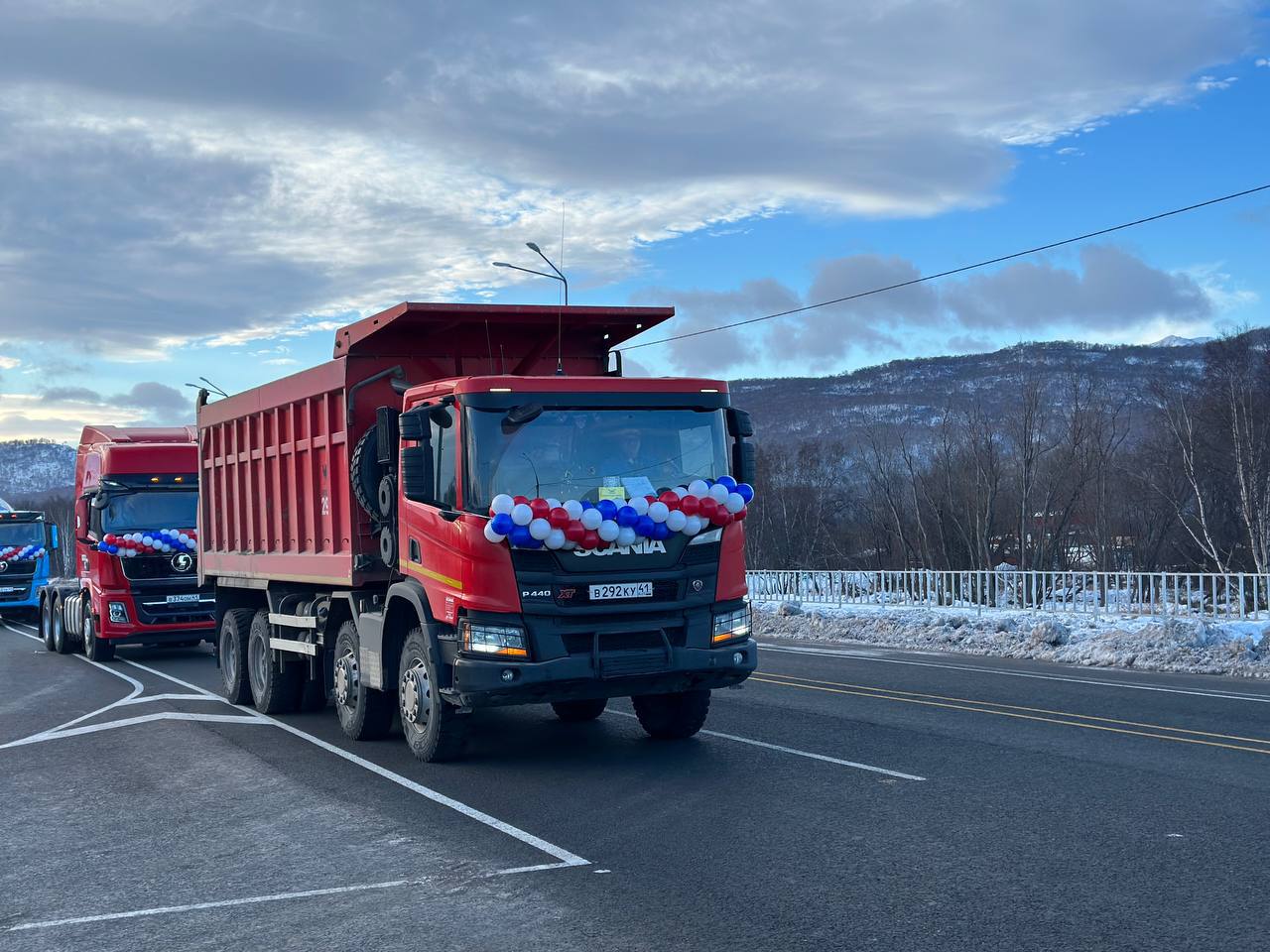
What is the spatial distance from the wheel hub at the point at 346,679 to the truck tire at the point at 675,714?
2.53 m

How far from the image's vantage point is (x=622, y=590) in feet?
29.3

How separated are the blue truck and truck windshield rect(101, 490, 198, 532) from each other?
15.0 metres

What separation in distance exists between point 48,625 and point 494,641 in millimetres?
19355

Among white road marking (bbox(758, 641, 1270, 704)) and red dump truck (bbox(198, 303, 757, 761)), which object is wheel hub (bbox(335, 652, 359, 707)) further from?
white road marking (bbox(758, 641, 1270, 704))

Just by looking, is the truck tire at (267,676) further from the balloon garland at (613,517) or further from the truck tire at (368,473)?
the balloon garland at (613,517)

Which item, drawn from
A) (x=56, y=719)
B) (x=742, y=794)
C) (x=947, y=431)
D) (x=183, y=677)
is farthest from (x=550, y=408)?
(x=947, y=431)

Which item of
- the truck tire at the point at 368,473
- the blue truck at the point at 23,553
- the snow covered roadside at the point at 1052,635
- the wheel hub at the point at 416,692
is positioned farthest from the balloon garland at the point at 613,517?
the blue truck at the point at 23,553

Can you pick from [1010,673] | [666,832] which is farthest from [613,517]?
[1010,673]

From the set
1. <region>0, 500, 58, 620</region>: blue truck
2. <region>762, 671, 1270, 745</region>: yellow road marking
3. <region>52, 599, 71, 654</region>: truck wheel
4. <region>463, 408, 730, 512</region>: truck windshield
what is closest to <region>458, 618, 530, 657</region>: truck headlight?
<region>463, 408, 730, 512</region>: truck windshield

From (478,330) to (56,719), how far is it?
6503mm

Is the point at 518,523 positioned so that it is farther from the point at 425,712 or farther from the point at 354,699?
the point at 354,699

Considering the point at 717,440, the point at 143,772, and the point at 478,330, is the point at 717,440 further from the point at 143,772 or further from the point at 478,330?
the point at 143,772

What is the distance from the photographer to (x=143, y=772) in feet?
32.3

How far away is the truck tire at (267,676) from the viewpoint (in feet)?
42.9
